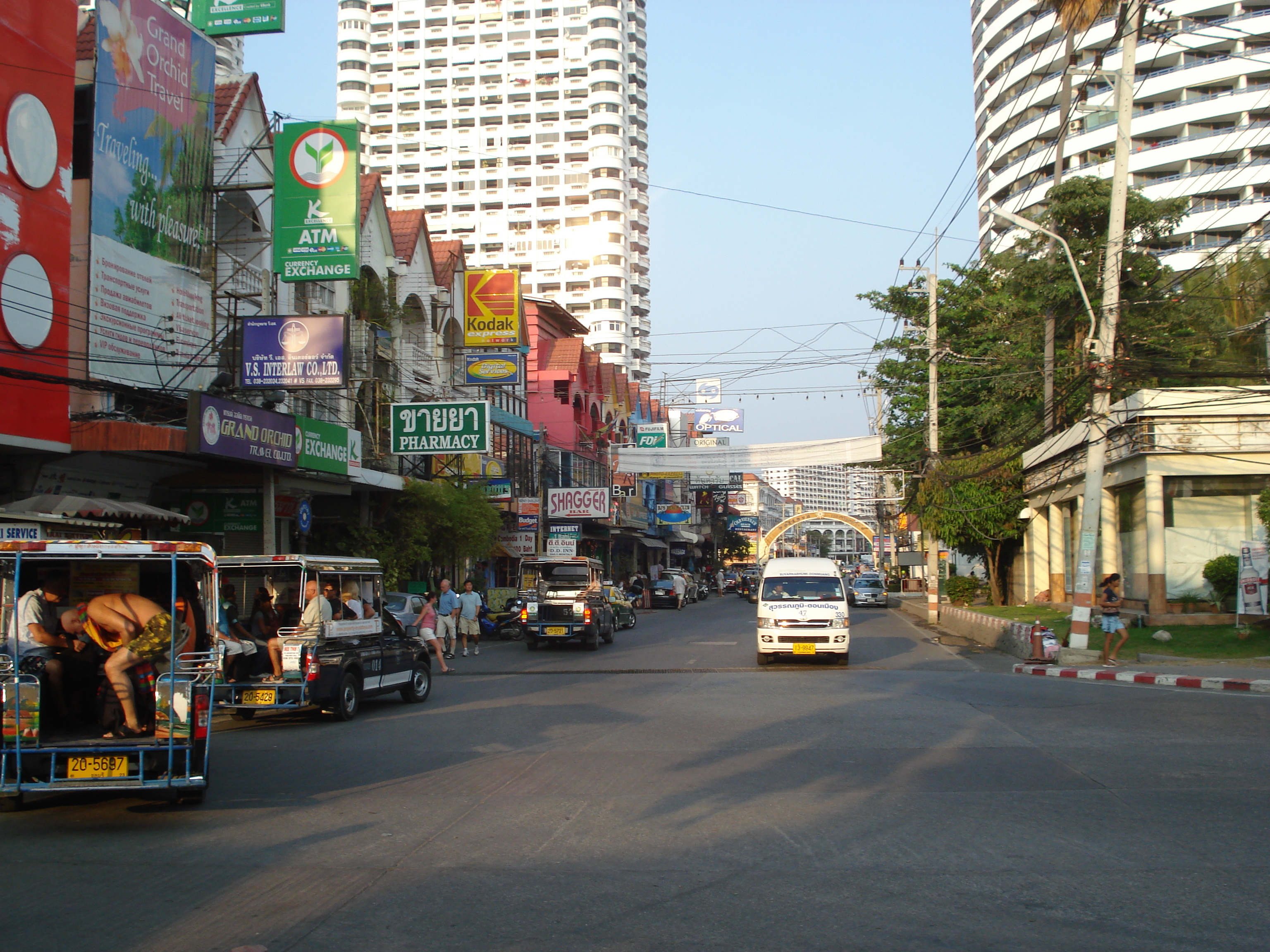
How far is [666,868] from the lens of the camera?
6.69m

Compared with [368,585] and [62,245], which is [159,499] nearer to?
[62,245]

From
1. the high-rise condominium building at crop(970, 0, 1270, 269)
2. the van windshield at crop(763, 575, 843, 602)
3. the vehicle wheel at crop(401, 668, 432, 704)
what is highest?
the high-rise condominium building at crop(970, 0, 1270, 269)

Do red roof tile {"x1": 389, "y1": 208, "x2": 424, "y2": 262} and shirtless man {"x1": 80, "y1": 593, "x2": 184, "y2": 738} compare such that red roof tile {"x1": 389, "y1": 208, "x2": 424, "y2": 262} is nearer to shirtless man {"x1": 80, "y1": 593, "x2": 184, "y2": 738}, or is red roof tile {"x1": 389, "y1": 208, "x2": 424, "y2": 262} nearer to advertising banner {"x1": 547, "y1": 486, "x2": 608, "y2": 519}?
advertising banner {"x1": 547, "y1": 486, "x2": 608, "y2": 519}

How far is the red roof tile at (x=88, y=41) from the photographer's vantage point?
19.8 metres

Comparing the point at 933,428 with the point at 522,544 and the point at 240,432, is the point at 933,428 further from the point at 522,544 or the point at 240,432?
the point at 240,432

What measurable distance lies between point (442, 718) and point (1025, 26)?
75753 millimetres

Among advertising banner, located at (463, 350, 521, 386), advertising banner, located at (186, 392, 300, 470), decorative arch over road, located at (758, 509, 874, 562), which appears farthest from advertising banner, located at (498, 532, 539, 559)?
decorative arch over road, located at (758, 509, 874, 562)

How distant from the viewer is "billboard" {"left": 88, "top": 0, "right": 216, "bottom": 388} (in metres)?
19.7

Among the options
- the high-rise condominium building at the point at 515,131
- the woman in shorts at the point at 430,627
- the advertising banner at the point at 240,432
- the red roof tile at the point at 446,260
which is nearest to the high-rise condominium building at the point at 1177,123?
the red roof tile at the point at 446,260

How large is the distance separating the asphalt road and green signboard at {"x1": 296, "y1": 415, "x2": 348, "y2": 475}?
9572 millimetres

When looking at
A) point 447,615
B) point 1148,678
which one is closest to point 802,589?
point 1148,678

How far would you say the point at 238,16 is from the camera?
83.2 feet

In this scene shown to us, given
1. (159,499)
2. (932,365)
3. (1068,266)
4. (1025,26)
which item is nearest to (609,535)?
(932,365)

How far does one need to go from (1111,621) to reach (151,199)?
20088 millimetres
